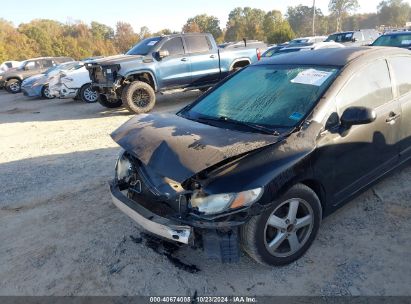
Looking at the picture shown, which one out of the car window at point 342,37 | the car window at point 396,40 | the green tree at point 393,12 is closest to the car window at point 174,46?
the car window at point 396,40

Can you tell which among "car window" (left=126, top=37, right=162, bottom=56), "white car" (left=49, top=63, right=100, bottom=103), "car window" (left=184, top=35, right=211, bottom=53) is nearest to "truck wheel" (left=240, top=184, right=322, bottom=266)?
"car window" (left=126, top=37, right=162, bottom=56)

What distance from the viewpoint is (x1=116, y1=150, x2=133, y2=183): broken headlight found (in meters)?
3.32

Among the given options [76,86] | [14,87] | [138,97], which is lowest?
[14,87]

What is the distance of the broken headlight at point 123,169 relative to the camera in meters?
3.32

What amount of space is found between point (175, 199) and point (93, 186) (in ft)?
7.91

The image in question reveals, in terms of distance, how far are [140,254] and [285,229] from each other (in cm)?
131

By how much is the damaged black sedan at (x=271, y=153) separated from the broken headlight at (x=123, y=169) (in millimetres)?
11

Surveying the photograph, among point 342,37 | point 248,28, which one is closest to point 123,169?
point 342,37

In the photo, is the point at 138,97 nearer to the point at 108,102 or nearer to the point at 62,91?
the point at 108,102

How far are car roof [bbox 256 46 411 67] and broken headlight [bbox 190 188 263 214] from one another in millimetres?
1617

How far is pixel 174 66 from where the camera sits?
32.0 feet

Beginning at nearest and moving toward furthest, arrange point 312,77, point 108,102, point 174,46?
point 312,77
point 174,46
point 108,102

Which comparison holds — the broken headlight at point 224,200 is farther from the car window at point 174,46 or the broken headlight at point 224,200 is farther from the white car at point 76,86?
the white car at point 76,86

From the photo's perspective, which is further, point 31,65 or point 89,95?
point 31,65
